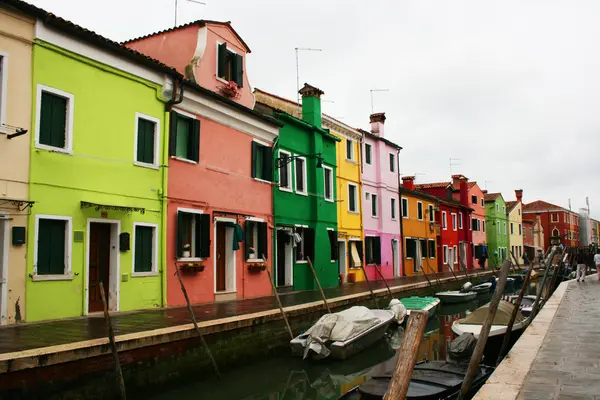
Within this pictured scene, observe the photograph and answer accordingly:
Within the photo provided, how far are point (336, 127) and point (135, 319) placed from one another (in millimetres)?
15715

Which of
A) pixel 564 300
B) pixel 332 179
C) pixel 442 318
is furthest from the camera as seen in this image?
pixel 332 179

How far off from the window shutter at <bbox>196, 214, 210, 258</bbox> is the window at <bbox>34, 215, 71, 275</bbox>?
Result: 4.13m

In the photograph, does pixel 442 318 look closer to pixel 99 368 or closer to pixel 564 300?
pixel 564 300

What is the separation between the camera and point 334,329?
12352 millimetres

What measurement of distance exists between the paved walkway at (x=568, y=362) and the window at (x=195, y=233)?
28.9ft

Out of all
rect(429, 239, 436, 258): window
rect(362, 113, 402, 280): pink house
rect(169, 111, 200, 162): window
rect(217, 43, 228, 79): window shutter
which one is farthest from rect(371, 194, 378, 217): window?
rect(169, 111, 200, 162): window

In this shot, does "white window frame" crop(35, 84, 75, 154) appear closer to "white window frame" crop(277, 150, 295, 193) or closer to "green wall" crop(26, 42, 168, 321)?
"green wall" crop(26, 42, 168, 321)

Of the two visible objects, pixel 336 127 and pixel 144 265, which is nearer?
pixel 144 265

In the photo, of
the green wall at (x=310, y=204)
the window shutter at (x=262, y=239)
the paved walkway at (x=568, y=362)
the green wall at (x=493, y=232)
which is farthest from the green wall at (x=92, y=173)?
the green wall at (x=493, y=232)

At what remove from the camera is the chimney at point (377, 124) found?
29.6 meters

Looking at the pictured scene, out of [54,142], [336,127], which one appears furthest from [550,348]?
[336,127]

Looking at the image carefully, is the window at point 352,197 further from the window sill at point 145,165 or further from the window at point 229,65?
the window sill at point 145,165

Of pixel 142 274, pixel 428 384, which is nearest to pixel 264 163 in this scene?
pixel 142 274

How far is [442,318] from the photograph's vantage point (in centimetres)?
2097
